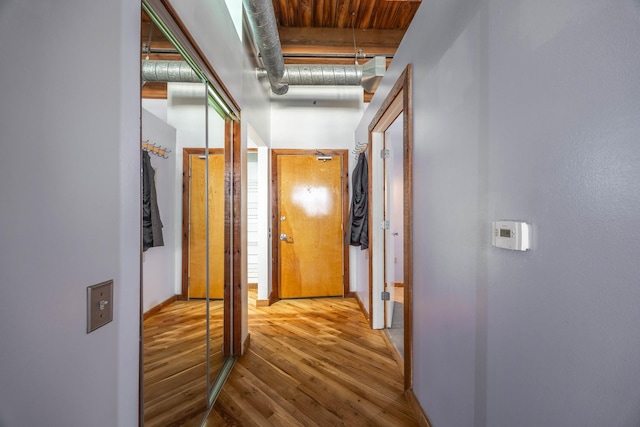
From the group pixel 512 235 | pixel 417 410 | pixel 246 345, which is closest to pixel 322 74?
pixel 512 235

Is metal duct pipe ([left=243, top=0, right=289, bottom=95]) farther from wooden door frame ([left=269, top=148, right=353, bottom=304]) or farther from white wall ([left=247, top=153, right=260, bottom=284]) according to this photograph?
white wall ([left=247, top=153, right=260, bottom=284])

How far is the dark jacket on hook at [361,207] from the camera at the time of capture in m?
3.16

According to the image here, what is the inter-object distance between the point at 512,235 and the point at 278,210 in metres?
3.17

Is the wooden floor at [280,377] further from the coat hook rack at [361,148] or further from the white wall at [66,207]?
the coat hook rack at [361,148]

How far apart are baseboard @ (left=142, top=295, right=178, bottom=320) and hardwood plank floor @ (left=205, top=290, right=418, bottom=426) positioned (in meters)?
0.87

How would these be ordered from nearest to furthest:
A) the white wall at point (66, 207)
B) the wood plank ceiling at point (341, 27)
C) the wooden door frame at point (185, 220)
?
1. the white wall at point (66, 207)
2. the wooden door frame at point (185, 220)
3. the wood plank ceiling at point (341, 27)

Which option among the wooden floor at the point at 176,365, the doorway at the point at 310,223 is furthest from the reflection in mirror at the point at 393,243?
the wooden floor at the point at 176,365

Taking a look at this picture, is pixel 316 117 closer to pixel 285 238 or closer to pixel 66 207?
pixel 285 238

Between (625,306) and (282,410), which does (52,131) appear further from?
(282,410)

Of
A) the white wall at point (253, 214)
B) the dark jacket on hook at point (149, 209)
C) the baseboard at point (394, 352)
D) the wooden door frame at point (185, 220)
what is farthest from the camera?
the white wall at point (253, 214)

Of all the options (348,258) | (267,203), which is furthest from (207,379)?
(348,258)

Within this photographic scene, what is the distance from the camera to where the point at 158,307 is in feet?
3.73

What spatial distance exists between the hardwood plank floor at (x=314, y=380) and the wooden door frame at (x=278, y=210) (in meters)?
0.80

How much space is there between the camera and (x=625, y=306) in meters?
0.53
